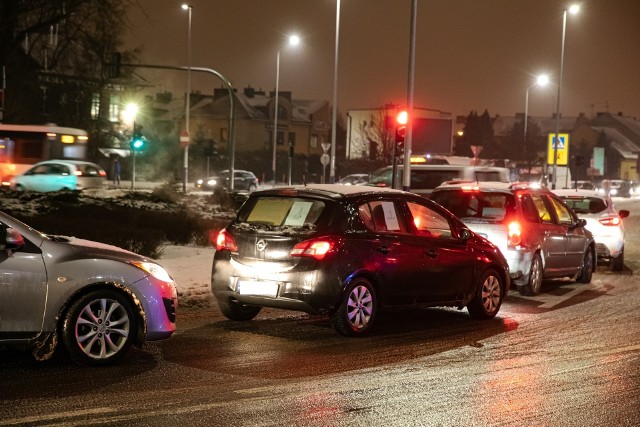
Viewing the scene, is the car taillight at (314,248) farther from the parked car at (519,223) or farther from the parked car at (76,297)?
the parked car at (519,223)

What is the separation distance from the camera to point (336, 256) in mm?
10094

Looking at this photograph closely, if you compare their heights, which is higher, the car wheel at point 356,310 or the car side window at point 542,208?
the car side window at point 542,208

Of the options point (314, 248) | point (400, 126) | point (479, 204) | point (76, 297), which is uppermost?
point (400, 126)

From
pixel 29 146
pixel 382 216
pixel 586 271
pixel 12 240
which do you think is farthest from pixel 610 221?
pixel 29 146

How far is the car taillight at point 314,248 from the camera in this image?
32.9 feet

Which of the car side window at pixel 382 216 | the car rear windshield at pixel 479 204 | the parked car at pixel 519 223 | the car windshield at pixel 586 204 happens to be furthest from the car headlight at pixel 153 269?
the car windshield at pixel 586 204

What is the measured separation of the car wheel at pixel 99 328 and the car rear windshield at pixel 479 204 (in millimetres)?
7248

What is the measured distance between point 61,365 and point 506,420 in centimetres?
372

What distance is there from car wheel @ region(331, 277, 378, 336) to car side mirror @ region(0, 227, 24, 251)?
139 inches

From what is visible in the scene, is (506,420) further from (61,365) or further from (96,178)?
(96,178)

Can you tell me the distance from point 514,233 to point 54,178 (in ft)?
103

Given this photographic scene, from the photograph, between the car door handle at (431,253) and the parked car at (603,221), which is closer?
the car door handle at (431,253)

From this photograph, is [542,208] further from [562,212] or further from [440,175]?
[440,175]

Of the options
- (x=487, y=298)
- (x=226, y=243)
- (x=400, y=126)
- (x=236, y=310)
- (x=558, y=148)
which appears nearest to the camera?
(x=226, y=243)
